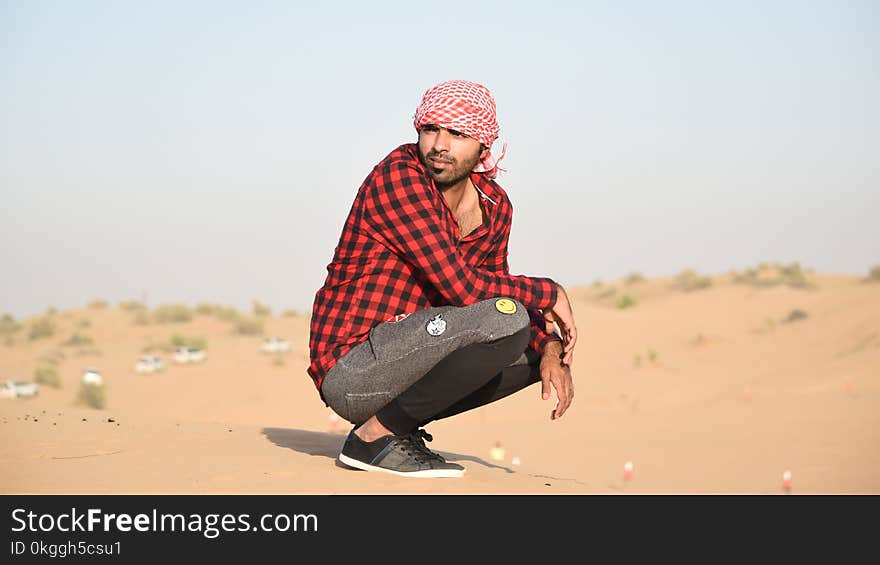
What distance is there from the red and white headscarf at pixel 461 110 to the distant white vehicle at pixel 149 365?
15.2 meters

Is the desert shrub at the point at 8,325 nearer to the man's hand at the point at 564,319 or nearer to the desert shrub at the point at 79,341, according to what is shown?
the desert shrub at the point at 79,341

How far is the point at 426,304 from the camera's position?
16.6ft

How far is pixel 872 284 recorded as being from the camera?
2555cm

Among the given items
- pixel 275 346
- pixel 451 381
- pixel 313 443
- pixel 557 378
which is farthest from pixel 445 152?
pixel 275 346

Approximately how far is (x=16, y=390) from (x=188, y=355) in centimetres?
465

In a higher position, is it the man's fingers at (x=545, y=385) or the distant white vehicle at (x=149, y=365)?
the distant white vehicle at (x=149, y=365)

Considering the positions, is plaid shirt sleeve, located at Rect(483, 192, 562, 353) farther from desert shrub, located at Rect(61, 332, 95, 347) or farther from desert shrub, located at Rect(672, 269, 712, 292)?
desert shrub, located at Rect(672, 269, 712, 292)

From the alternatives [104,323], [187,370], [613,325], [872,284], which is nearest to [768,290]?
[872,284]

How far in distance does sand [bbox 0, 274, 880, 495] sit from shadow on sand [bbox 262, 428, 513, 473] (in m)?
0.02

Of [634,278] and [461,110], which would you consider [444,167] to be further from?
[634,278]

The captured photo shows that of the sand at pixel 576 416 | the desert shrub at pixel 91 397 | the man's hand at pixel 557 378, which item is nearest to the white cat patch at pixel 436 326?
the man's hand at pixel 557 378

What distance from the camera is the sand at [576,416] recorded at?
5.20m

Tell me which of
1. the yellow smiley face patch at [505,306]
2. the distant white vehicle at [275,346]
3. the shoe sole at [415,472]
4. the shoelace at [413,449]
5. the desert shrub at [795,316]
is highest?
the distant white vehicle at [275,346]

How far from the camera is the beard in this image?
16.0 feet
